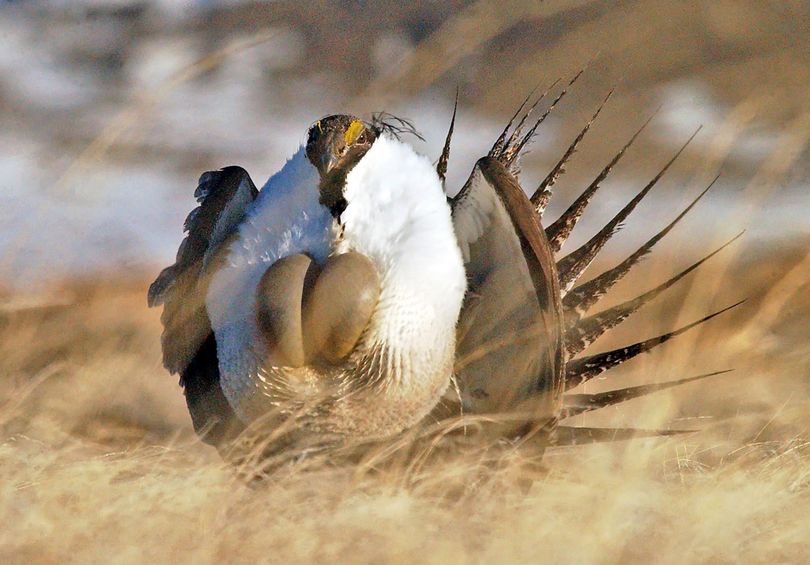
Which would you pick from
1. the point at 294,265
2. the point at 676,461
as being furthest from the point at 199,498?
the point at 676,461

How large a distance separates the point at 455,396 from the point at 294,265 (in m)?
0.69

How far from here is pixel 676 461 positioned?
339 centimetres

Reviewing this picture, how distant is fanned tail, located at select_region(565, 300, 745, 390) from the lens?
9.93ft

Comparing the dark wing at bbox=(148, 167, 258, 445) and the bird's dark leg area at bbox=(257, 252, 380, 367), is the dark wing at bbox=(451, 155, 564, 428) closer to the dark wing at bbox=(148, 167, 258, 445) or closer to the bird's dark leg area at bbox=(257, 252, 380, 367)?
the bird's dark leg area at bbox=(257, 252, 380, 367)

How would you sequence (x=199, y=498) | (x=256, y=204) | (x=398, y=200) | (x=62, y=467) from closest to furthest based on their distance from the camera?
(x=199, y=498) → (x=62, y=467) → (x=398, y=200) → (x=256, y=204)

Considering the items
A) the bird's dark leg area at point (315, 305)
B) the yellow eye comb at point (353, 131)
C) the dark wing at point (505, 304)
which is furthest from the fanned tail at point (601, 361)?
the yellow eye comb at point (353, 131)

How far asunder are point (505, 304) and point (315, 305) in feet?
2.00

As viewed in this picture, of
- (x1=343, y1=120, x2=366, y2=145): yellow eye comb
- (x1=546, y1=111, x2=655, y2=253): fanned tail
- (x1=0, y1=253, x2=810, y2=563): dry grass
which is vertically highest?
(x1=343, y1=120, x2=366, y2=145): yellow eye comb

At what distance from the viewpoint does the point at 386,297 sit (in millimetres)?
2883

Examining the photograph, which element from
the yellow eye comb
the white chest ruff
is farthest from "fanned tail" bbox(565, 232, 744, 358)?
the yellow eye comb

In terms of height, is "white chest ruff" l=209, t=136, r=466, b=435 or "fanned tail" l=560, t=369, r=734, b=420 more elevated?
"white chest ruff" l=209, t=136, r=466, b=435

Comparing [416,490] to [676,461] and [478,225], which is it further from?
[676,461]

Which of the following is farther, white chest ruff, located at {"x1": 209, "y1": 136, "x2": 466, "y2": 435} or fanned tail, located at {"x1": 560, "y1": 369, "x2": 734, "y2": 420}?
fanned tail, located at {"x1": 560, "y1": 369, "x2": 734, "y2": 420}

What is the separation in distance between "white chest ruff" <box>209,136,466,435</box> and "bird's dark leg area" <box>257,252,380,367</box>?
0.06m
